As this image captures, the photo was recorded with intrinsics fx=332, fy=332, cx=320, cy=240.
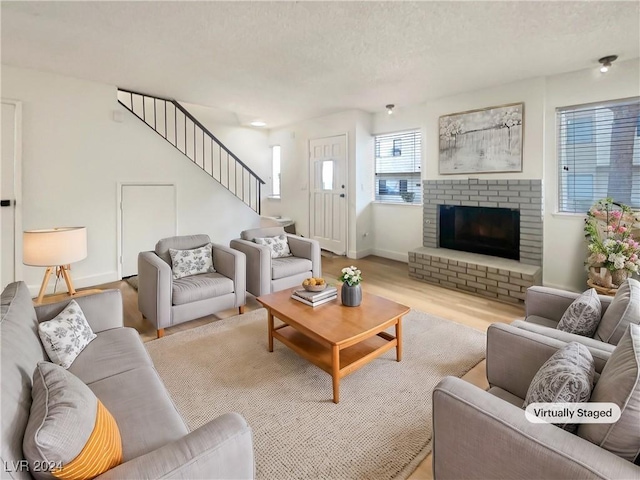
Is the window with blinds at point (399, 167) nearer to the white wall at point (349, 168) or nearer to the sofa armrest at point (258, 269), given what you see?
the white wall at point (349, 168)

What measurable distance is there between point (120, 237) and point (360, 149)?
12.7 feet

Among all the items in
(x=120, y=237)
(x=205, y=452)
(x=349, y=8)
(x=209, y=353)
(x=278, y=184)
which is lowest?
(x=209, y=353)

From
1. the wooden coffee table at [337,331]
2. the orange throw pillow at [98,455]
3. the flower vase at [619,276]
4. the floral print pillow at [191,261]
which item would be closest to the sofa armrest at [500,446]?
the wooden coffee table at [337,331]

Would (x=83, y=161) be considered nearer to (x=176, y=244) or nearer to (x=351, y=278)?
(x=176, y=244)

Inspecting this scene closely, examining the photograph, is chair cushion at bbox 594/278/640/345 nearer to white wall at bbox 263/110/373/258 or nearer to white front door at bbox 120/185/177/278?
white wall at bbox 263/110/373/258

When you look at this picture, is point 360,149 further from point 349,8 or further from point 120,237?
point 120,237

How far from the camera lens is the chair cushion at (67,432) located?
0.85m

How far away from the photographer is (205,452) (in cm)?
99

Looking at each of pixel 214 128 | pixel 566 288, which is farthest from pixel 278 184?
pixel 566 288

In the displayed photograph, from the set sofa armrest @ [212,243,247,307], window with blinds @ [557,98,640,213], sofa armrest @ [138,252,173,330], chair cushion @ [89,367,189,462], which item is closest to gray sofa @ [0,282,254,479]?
chair cushion @ [89,367,189,462]

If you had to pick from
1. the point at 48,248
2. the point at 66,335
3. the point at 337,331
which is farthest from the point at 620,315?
the point at 48,248

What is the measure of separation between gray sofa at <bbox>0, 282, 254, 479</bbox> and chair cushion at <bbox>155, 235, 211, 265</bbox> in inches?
48.4

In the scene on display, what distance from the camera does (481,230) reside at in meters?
4.53

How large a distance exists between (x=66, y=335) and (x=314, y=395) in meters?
1.40
